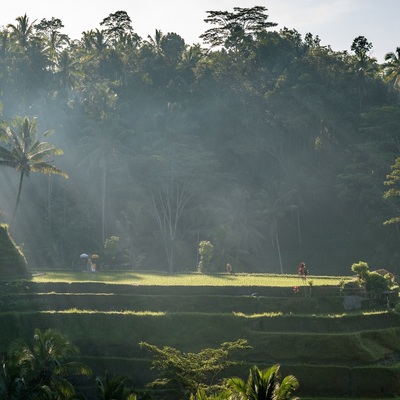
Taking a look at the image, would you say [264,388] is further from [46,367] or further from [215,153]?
[215,153]

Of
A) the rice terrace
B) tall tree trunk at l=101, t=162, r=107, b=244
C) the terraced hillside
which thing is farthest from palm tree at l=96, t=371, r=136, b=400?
tall tree trunk at l=101, t=162, r=107, b=244

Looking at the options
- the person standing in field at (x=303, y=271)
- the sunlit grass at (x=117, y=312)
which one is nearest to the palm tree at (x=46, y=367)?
the sunlit grass at (x=117, y=312)

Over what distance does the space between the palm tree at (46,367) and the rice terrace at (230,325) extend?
361cm

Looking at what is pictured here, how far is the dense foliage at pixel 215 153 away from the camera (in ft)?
302

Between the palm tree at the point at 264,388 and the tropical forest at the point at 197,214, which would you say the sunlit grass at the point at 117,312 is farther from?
the palm tree at the point at 264,388

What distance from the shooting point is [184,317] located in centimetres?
5247

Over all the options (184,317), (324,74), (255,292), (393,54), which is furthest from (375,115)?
(184,317)

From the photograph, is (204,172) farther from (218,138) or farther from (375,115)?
(375,115)

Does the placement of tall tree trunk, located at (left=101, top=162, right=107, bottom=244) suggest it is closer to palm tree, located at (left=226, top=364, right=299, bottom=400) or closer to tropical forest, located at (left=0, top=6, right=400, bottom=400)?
tropical forest, located at (left=0, top=6, right=400, bottom=400)

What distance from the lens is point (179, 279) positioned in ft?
209

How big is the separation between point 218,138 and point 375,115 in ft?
62.9

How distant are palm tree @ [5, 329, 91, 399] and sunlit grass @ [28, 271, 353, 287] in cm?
1422

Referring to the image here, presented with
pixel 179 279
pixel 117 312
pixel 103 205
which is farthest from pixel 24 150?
pixel 103 205

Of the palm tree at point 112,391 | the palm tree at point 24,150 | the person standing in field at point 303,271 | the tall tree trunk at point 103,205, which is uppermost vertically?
the palm tree at point 24,150
